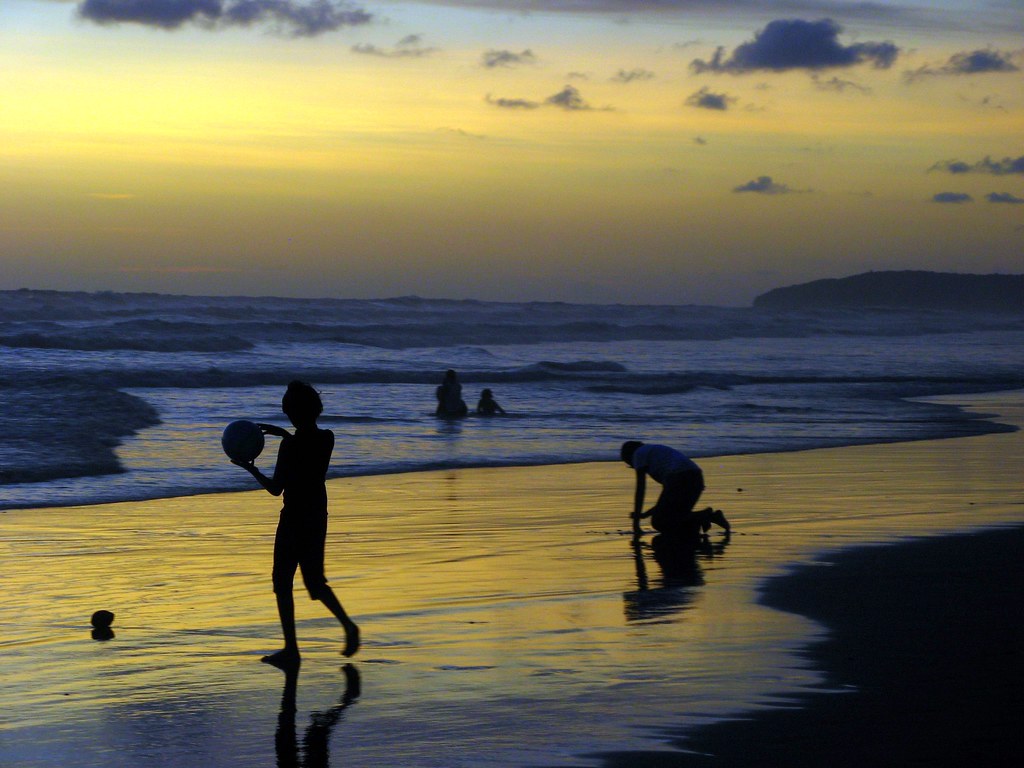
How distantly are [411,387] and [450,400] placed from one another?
11264 mm

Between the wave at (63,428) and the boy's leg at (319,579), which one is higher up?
the boy's leg at (319,579)

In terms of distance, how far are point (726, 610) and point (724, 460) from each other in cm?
1025

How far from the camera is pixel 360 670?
689cm

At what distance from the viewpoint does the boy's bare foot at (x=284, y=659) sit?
6969 millimetres

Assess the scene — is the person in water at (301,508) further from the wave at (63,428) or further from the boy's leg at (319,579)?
the wave at (63,428)

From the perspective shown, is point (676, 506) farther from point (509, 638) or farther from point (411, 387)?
point (411, 387)

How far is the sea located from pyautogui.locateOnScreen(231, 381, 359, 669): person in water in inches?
286

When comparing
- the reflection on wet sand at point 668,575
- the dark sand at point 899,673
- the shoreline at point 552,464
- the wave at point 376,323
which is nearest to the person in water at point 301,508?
the reflection on wet sand at point 668,575

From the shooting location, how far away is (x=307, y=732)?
5.80 m

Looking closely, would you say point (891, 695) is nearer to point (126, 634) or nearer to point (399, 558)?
point (126, 634)

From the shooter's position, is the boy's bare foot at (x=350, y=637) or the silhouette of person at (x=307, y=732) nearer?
the silhouette of person at (x=307, y=732)

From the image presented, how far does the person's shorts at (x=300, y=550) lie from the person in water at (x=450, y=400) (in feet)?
57.8

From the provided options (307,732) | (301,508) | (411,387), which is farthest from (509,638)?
(411,387)

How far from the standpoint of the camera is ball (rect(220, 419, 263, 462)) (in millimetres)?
7363
